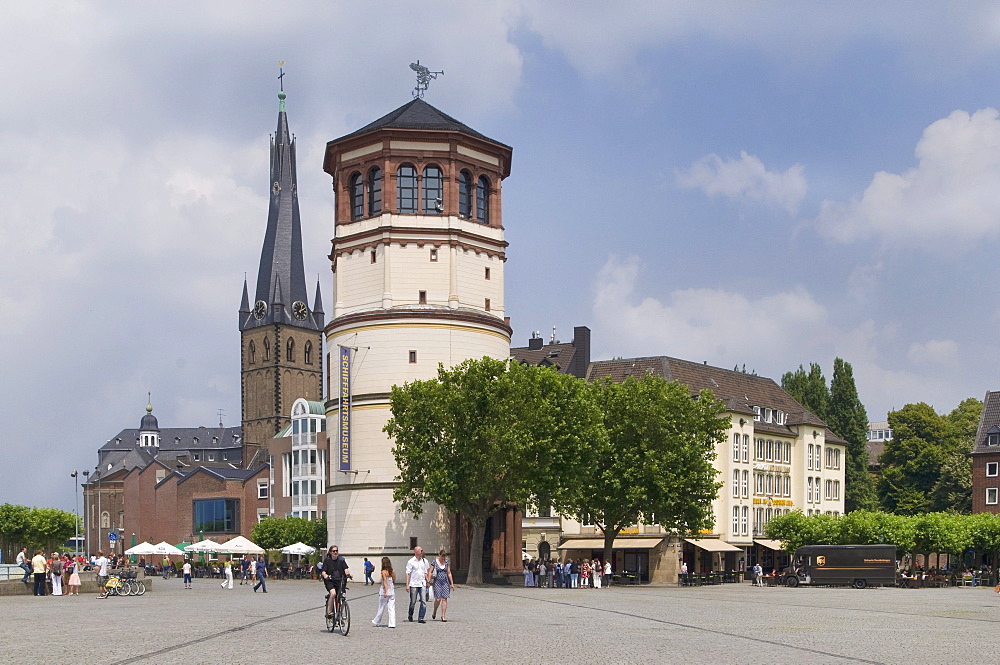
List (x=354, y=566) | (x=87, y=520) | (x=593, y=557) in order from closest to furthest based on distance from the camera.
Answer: (x=354, y=566), (x=593, y=557), (x=87, y=520)

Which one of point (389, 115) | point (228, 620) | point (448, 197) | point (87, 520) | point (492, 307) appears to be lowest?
point (87, 520)

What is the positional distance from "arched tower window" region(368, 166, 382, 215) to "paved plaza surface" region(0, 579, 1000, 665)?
92.1 ft

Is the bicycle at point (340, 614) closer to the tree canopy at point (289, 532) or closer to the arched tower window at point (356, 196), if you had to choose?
the arched tower window at point (356, 196)

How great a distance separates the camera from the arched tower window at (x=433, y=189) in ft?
223

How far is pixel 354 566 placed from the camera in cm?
6650

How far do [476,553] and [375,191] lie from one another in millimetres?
19957

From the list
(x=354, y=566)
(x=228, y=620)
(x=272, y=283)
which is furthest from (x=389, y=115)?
(x=272, y=283)

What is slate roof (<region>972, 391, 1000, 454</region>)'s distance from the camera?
108 m

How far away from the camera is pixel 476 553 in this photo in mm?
60500

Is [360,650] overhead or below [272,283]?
below

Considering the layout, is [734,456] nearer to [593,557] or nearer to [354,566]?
[593,557]

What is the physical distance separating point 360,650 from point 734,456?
229ft

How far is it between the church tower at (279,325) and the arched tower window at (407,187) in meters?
122

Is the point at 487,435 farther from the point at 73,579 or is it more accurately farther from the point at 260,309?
the point at 260,309
